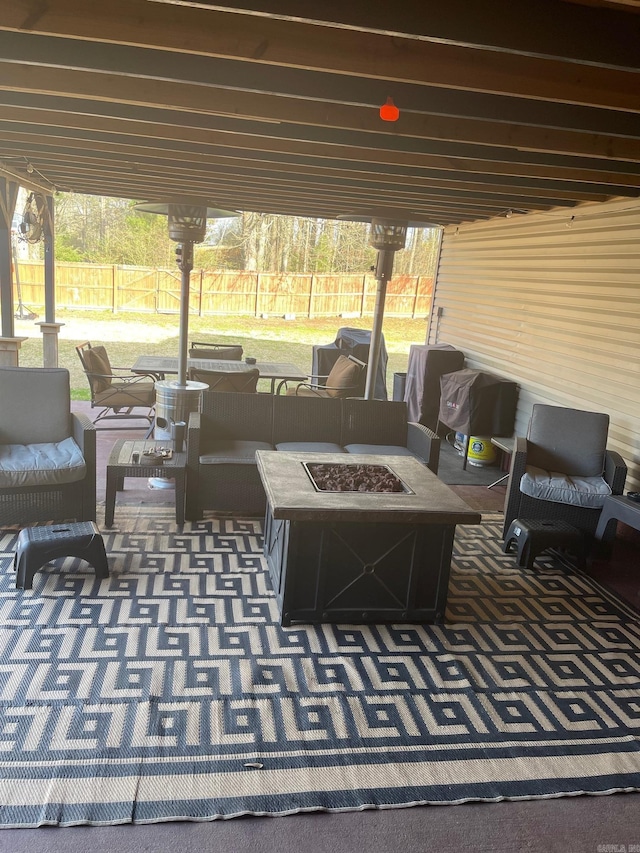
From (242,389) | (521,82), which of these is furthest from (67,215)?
(521,82)

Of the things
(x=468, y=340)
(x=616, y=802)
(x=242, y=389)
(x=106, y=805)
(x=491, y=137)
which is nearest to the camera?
(x=106, y=805)

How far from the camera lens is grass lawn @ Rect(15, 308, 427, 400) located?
1224 centimetres

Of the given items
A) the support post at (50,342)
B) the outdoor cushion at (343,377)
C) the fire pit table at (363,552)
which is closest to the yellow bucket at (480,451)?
the outdoor cushion at (343,377)

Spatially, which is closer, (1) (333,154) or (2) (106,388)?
(1) (333,154)

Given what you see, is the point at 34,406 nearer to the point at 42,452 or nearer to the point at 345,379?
the point at 42,452

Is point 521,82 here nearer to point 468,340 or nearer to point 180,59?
point 180,59

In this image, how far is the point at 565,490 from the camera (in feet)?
14.4

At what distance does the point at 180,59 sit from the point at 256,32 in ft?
1.69

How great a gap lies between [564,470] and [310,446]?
1.90m

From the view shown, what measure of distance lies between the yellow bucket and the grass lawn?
584 centimetres

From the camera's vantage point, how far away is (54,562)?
146 inches

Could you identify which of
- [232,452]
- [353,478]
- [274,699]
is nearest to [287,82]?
[353,478]

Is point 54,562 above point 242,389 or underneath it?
underneath

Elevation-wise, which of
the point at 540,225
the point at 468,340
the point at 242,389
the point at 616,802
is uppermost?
the point at 540,225
